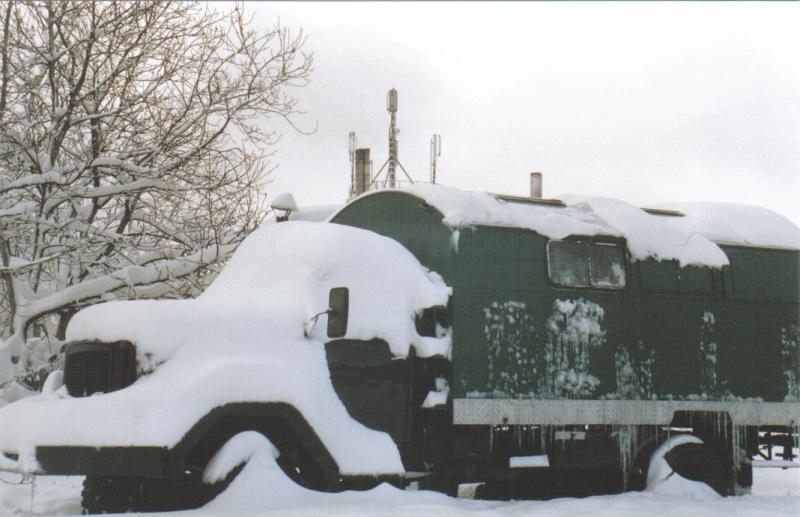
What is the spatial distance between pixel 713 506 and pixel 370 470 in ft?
10.4

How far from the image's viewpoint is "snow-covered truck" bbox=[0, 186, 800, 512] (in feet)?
20.6

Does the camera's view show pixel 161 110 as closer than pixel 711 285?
No

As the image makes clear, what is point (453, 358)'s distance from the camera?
763cm

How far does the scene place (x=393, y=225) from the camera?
28.1 feet

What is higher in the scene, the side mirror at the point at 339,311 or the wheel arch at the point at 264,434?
the side mirror at the point at 339,311

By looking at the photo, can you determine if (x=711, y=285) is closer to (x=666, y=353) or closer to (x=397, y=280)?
(x=666, y=353)

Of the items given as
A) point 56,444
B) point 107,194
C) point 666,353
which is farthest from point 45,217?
point 666,353

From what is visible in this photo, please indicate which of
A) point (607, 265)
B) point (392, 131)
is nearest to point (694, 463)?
point (607, 265)

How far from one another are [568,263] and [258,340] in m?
3.28

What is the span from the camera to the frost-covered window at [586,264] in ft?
27.6

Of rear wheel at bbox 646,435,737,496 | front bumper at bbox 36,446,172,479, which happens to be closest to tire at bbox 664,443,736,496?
rear wheel at bbox 646,435,737,496

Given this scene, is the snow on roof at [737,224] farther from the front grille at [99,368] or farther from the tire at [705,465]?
the front grille at [99,368]

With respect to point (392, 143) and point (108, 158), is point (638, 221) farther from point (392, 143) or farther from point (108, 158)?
point (392, 143)

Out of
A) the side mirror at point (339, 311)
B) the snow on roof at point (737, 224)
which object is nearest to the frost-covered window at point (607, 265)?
the snow on roof at point (737, 224)
